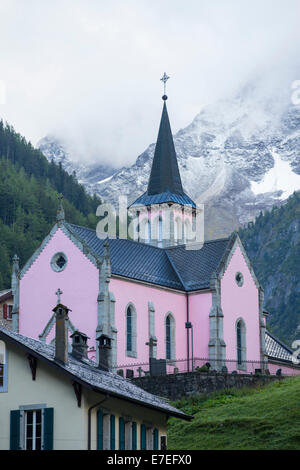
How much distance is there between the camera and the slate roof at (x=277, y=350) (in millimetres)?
89319

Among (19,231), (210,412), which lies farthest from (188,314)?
(19,231)

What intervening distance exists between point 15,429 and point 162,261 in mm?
44110

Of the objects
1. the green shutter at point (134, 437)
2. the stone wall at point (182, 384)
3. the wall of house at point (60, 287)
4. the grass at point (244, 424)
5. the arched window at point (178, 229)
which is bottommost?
the green shutter at point (134, 437)

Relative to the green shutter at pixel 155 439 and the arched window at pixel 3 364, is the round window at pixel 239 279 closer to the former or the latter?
the green shutter at pixel 155 439

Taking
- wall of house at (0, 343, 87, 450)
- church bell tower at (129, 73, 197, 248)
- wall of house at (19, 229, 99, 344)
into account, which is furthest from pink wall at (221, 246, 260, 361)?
wall of house at (0, 343, 87, 450)

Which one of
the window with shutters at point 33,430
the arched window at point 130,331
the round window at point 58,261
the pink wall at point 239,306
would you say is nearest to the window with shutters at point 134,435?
the window with shutters at point 33,430

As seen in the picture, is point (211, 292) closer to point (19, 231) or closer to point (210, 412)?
point (210, 412)

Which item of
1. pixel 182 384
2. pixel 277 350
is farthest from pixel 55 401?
pixel 277 350

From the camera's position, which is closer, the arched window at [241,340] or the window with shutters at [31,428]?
the window with shutters at [31,428]

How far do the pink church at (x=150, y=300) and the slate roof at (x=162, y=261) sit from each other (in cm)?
9

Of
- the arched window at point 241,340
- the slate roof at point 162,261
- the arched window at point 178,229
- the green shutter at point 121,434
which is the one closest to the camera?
the green shutter at point 121,434

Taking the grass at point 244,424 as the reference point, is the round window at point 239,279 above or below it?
above

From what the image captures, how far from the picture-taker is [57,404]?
42250 millimetres

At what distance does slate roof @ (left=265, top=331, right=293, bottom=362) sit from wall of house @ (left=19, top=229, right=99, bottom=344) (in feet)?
63.0
